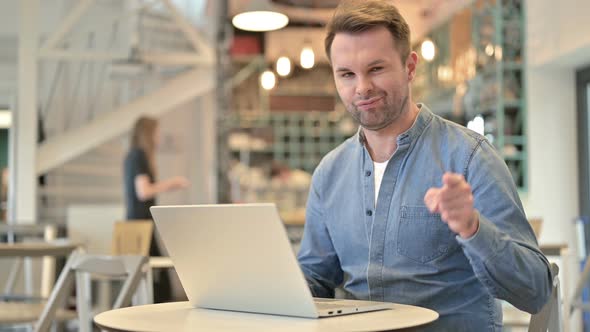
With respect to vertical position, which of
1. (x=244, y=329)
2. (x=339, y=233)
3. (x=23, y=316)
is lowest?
(x=23, y=316)

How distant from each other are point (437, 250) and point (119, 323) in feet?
2.36

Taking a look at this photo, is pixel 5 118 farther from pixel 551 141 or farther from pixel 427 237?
pixel 427 237

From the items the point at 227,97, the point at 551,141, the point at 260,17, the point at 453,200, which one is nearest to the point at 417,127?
the point at 453,200

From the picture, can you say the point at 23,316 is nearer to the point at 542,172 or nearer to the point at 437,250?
the point at 437,250

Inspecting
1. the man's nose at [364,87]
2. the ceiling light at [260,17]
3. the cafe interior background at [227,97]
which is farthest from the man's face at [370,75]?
the ceiling light at [260,17]

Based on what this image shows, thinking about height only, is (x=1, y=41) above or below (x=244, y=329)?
above

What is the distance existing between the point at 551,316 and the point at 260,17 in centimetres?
449

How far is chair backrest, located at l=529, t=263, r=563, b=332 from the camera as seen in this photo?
1964mm

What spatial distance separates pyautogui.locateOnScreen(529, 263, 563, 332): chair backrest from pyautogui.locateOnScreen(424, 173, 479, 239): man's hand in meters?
0.51

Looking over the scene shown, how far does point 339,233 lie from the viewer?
213 centimetres

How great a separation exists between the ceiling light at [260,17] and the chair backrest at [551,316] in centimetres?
430

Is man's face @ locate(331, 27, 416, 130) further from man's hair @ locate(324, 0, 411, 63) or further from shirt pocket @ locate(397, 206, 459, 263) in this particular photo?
shirt pocket @ locate(397, 206, 459, 263)

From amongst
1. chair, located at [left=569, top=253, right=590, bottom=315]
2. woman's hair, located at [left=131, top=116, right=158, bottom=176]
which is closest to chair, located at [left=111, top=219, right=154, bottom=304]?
woman's hair, located at [left=131, top=116, right=158, bottom=176]

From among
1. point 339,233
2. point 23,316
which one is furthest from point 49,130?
point 339,233
